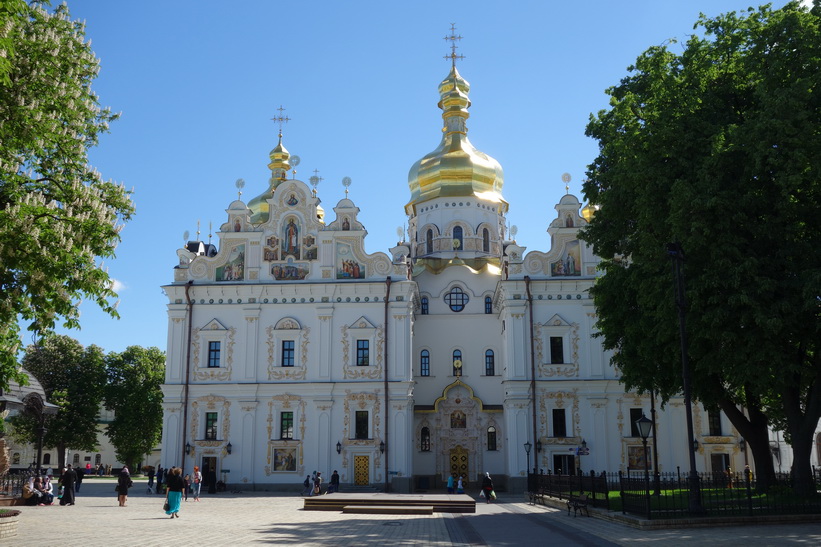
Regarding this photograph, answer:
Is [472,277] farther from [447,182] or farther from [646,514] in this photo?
[646,514]

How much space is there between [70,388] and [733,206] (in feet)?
162

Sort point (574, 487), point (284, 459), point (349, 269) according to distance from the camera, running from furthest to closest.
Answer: point (349, 269) → point (284, 459) → point (574, 487)

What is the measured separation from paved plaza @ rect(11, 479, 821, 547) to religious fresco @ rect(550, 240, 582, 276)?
59.4 feet

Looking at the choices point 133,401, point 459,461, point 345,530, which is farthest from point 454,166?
point 345,530

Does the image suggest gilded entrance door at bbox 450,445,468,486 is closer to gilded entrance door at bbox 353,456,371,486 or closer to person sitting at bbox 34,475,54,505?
gilded entrance door at bbox 353,456,371,486

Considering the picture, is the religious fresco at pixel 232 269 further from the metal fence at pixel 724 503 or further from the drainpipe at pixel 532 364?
the metal fence at pixel 724 503

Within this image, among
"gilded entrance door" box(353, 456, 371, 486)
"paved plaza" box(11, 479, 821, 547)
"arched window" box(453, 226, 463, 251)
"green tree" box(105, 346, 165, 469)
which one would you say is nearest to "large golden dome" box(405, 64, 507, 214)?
"arched window" box(453, 226, 463, 251)

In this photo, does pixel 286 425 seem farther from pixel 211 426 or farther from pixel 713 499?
pixel 713 499

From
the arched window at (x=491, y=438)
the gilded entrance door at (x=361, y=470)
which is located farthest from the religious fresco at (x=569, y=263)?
the gilded entrance door at (x=361, y=470)

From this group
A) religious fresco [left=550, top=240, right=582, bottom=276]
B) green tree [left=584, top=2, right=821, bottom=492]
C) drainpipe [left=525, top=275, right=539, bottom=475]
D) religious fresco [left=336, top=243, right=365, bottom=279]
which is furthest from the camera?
religious fresco [left=550, top=240, right=582, bottom=276]

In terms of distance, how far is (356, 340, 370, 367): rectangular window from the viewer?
40594 mm

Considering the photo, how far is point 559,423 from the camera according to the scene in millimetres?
40094

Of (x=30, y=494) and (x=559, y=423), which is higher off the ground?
(x=559, y=423)

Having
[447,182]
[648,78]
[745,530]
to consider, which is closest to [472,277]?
[447,182]
